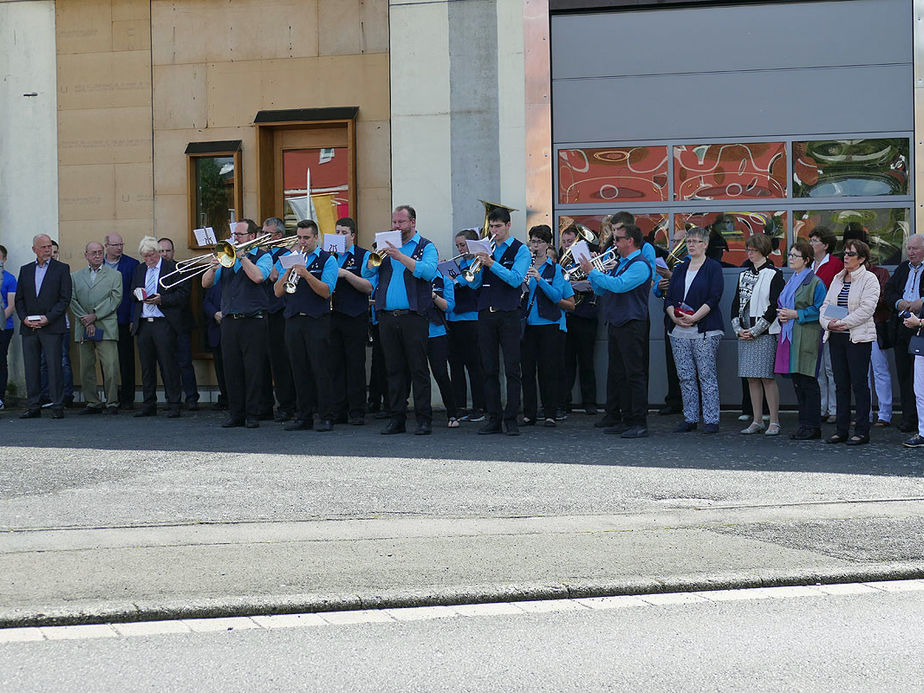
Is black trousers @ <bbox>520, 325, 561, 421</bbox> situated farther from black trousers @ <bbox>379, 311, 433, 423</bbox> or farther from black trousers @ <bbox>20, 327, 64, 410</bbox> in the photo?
black trousers @ <bbox>20, 327, 64, 410</bbox>

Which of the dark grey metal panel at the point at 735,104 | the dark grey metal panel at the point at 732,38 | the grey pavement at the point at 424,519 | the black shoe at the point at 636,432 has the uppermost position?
the dark grey metal panel at the point at 732,38

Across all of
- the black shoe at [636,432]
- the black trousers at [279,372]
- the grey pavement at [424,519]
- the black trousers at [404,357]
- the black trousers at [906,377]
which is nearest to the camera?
the grey pavement at [424,519]

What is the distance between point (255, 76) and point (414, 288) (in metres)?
4.74

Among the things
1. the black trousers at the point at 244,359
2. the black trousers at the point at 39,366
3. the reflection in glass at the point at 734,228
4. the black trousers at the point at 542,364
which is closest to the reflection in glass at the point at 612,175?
the reflection in glass at the point at 734,228

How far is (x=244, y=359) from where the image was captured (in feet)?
41.4

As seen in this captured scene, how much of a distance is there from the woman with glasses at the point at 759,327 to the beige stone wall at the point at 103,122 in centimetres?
737

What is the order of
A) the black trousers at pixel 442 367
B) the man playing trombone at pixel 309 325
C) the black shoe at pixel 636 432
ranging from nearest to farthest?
the black shoe at pixel 636 432, the man playing trombone at pixel 309 325, the black trousers at pixel 442 367

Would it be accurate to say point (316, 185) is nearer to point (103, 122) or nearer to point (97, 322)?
point (103, 122)

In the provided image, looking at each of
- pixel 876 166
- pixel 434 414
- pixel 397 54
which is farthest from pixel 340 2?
pixel 876 166

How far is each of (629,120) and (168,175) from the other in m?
5.58

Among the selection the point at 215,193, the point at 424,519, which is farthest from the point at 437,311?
the point at 424,519

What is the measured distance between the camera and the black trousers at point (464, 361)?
43.1 ft

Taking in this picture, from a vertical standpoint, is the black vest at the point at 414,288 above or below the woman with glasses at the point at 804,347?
above

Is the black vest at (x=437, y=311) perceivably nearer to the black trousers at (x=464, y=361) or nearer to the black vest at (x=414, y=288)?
the black trousers at (x=464, y=361)
